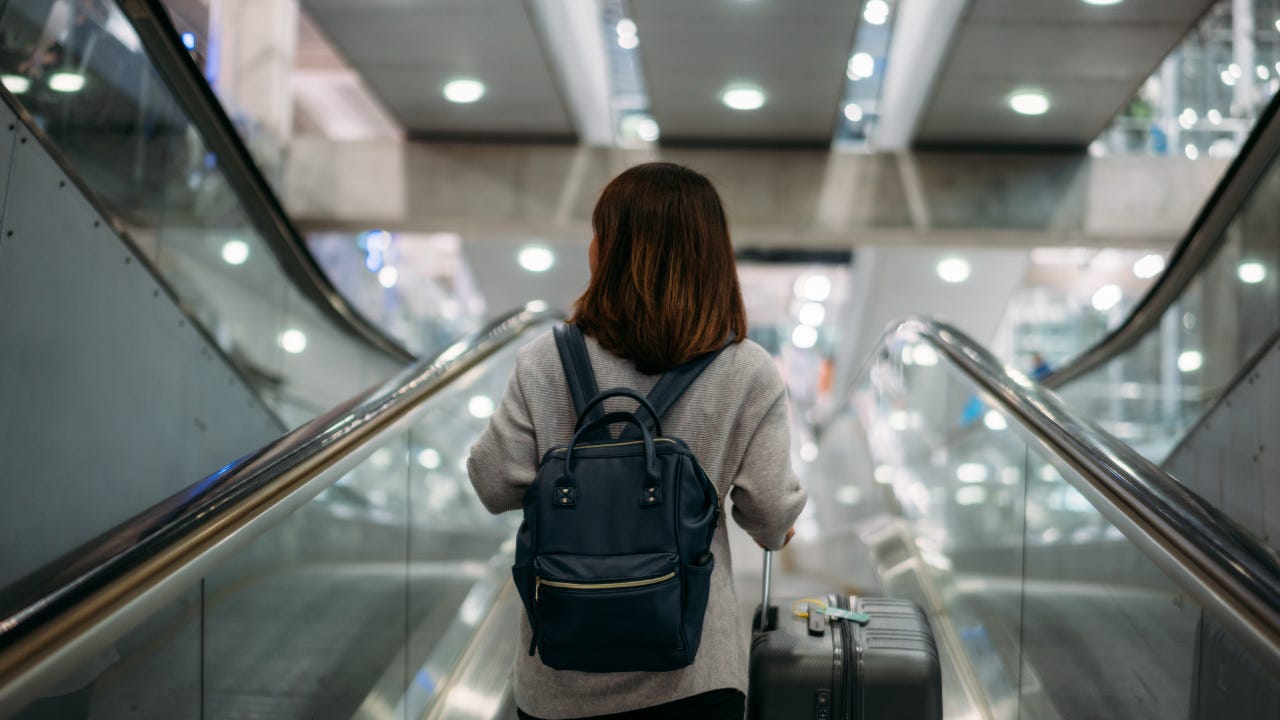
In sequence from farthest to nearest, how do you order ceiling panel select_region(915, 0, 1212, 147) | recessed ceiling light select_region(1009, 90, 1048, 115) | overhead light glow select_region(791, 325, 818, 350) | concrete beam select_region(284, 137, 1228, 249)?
overhead light glow select_region(791, 325, 818, 350) < concrete beam select_region(284, 137, 1228, 249) < recessed ceiling light select_region(1009, 90, 1048, 115) < ceiling panel select_region(915, 0, 1212, 147)

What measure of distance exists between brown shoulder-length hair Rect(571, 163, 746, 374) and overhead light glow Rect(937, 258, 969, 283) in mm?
13963

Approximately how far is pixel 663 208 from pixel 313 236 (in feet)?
33.9

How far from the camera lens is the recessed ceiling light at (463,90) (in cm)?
1003

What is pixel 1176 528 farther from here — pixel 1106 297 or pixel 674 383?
pixel 1106 297

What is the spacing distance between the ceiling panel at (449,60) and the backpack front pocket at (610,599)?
7.02 m

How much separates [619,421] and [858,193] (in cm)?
1021

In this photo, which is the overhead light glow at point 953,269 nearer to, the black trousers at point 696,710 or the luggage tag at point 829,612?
the luggage tag at point 829,612

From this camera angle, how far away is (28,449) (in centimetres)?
359

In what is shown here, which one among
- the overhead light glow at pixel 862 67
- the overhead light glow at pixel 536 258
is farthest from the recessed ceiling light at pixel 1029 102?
the overhead light glow at pixel 536 258

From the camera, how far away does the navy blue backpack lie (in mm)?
1739

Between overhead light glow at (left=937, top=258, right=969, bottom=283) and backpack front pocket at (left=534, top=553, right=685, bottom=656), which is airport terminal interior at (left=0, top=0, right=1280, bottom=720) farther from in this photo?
overhead light glow at (left=937, top=258, right=969, bottom=283)

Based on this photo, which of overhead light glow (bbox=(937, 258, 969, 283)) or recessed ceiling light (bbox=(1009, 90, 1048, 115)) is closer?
recessed ceiling light (bbox=(1009, 90, 1048, 115))

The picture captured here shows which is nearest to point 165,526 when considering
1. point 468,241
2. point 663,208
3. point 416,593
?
point 663,208

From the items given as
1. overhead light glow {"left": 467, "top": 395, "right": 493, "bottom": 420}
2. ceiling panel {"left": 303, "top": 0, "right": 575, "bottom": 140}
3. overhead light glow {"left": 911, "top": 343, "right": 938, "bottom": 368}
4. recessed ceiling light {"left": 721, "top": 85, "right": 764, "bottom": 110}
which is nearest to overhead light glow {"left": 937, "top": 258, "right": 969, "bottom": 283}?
recessed ceiling light {"left": 721, "top": 85, "right": 764, "bottom": 110}
